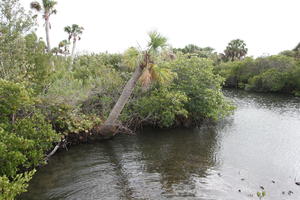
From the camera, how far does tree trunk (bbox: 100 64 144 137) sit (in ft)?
41.3

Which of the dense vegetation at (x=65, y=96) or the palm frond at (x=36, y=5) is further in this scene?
the palm frond at (x=36, y=5)

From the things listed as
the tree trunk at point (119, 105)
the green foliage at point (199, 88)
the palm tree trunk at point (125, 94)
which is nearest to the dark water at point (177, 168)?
the tree trunk at point (119, 105)

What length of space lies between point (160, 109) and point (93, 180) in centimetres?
727

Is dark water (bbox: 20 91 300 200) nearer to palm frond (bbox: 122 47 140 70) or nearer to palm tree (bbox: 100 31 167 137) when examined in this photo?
palm tree (bbox: 100 31 167 137)

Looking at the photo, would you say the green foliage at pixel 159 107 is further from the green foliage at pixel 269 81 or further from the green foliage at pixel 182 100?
the green foliage at pixel 269 81

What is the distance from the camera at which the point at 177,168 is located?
10.4 meters

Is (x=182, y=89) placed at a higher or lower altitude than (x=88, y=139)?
higher

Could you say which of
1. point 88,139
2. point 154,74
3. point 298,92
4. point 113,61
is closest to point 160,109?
point 154,74

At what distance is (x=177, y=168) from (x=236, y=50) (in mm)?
60338

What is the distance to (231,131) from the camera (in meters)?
17.0

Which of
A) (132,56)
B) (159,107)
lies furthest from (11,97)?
(159,107)

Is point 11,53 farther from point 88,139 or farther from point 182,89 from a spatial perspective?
point 182,89

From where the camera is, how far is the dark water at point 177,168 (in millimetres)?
8312

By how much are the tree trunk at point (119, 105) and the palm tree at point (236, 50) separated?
56.4 meters
